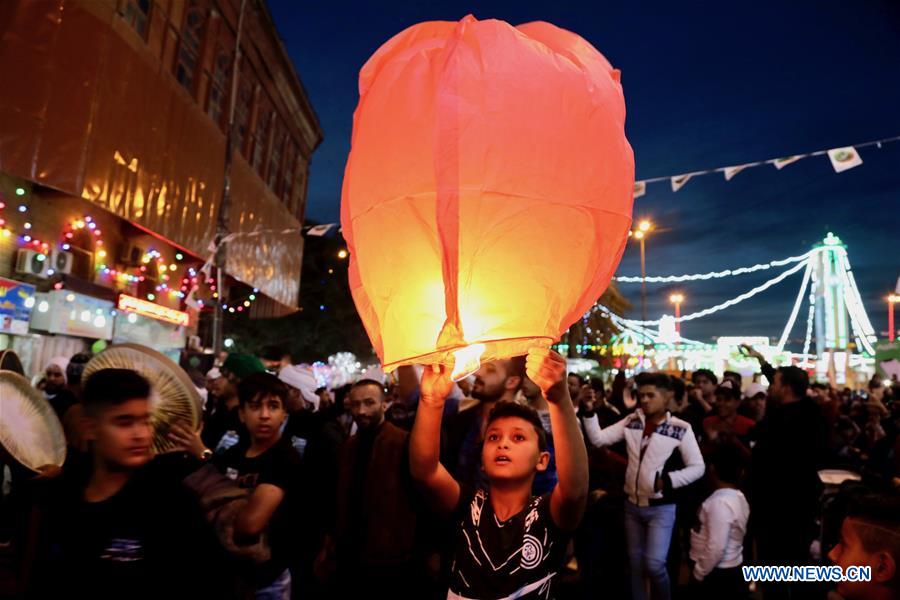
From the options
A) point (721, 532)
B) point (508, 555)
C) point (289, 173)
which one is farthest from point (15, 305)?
point (289, 173)

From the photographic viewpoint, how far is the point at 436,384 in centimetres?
206

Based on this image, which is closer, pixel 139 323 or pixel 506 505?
pixel 506 505

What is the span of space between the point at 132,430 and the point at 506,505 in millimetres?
1597

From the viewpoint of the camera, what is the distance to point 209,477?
2.68 meters

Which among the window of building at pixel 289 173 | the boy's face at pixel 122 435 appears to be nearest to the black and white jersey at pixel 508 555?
the boy's face at pixel 122 435

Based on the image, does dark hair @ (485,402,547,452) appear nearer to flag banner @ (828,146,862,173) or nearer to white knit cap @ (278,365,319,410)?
white knit cap @ (278,365,319,410)

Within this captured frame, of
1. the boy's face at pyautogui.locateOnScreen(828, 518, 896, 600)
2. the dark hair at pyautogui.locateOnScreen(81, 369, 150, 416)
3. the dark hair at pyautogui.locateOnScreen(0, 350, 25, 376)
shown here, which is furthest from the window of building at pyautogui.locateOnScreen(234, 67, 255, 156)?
the boy's face at pyautogui.locateOnScreen(828, 518, 896, 600)

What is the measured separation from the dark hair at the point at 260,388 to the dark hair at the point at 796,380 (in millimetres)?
4296

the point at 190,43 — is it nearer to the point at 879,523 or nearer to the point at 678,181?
the point at 678,181

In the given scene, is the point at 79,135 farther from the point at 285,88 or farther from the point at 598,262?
the point at 285,88

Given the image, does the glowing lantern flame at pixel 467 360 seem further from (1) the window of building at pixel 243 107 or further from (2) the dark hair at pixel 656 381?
(1) the window of building at pixel 243 107

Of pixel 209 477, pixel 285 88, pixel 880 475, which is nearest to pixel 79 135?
pixel 209 477

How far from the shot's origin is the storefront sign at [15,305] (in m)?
8.62

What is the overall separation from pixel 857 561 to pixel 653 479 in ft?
7.54
